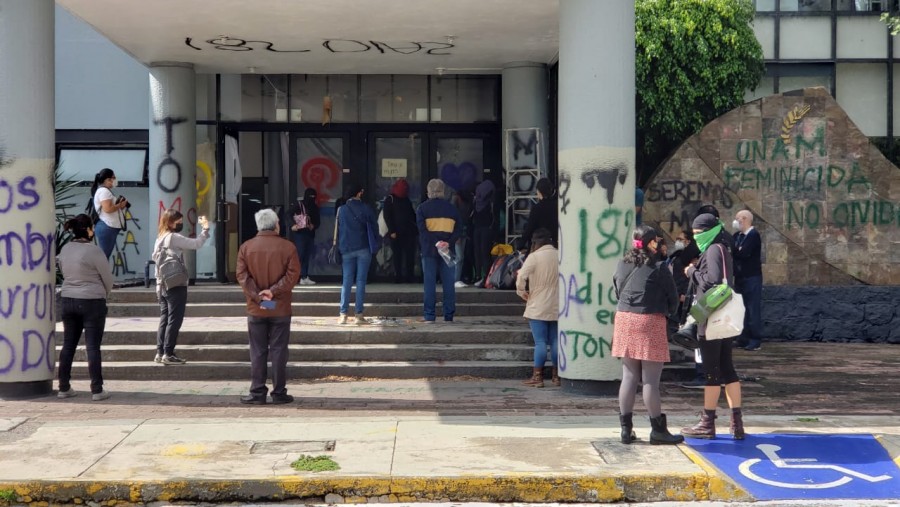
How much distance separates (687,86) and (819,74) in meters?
6.82

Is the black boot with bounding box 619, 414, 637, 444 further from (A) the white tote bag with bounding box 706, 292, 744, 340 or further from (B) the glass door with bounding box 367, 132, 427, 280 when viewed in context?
(B) the glass door with bounding box 367, 132, 427, 280

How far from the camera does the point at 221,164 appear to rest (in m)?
17.0

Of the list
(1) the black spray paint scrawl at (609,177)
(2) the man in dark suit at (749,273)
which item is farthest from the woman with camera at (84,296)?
(2) the man in dark suit at (749,273)

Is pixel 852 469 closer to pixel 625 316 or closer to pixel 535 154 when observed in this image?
pixel 625 316

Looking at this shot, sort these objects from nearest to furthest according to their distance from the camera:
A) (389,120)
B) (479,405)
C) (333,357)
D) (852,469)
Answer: (852,469) → (479,405) → (333,357) → (389,120)

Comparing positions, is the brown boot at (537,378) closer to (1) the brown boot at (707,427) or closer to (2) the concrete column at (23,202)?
(1) the brown boot at (707,427)

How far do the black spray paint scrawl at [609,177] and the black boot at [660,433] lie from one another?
291 cm

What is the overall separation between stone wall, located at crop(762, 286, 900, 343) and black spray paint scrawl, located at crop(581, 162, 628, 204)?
6148 millimetres

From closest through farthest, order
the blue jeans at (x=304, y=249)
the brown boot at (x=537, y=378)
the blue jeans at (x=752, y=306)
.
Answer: the brown boot at (x=537, y=378), the blue jeans at (x=752, y=306), the blue jeans at (x=304, y=249)

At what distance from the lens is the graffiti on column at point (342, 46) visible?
14.7 metres

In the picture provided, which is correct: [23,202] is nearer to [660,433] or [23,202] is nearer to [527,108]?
[660,433]

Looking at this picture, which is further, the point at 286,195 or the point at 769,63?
the point at 769,63

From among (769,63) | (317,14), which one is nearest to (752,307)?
(317,14)

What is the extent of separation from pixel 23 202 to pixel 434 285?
495 centimetres
